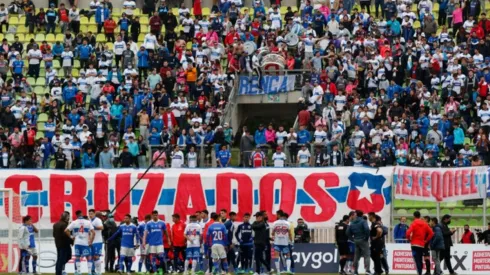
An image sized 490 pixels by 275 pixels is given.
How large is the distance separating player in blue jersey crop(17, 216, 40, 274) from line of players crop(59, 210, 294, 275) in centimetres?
143

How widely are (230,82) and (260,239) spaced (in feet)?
54.3

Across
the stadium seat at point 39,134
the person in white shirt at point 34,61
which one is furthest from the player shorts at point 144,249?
the person in white shirt at point 34,61

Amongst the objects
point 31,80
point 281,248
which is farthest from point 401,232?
point 31,80

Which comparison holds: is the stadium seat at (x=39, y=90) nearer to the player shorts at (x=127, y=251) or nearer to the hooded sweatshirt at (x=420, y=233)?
the player shorts at (x=127, y=251)

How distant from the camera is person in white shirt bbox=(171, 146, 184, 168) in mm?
52562

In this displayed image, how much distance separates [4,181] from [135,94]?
8.33m

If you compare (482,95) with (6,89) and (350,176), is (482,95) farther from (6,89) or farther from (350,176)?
(6,89)

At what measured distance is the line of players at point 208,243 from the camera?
4303 cm

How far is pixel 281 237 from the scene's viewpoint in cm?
4306

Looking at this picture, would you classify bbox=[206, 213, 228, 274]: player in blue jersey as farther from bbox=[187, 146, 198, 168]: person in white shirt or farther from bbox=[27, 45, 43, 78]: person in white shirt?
bbox=[27, 45, 43, 78]: person in white shirt

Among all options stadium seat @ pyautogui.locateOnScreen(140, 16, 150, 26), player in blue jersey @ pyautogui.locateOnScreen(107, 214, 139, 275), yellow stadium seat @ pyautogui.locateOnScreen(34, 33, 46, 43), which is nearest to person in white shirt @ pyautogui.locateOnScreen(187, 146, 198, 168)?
player in blue jersey @ pyautogui.locateOnScreen(107, 214, 139, 275)

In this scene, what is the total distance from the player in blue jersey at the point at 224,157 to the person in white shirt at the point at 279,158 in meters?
1.48


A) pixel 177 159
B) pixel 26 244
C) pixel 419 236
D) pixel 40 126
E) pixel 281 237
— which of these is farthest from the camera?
pixel 40 126

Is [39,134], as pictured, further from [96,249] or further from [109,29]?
[96,249]
